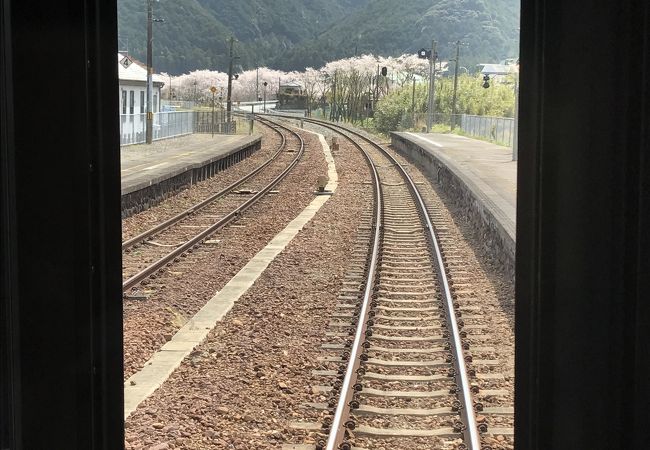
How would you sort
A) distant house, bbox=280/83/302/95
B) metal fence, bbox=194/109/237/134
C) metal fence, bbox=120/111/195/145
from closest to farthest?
1. metal fence, bbox=120/111/195/145
2. metal fence, bbox=194/109/237/134
3. distant house, bbox=280/83/302/95

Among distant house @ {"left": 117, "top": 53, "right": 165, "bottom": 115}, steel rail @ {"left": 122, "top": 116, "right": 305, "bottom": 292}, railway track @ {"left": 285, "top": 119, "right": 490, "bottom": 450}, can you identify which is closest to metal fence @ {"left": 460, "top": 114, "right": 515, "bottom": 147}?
steel rail @ {"left": 122, "top": 116, "right": 305, "bottom": 292}

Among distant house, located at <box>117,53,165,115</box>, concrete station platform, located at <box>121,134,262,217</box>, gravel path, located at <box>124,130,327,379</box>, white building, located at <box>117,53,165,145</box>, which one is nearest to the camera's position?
gravel path, located at <box>124,130,327,379</box>

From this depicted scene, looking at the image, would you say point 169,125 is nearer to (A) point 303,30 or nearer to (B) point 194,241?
(B) point 194,241

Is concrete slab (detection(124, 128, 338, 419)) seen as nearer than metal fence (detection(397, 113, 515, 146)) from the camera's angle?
Yes

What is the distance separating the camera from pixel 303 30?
17212 centimetres

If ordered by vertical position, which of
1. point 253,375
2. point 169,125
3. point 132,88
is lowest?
point 253,375

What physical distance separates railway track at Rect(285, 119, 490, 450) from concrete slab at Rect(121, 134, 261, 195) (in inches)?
243

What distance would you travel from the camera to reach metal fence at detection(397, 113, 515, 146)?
29995 mm

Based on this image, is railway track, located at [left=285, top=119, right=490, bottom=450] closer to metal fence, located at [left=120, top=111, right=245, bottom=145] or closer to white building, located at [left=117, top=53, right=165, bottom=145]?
metal fence, located at [left=120, top=111, right=245, bottom=145]

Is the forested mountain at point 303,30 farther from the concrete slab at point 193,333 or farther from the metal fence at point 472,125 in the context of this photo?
the concrete slab at point 193,333

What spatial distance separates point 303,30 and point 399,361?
171382mm

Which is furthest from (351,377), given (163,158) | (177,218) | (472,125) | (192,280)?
(472,125)

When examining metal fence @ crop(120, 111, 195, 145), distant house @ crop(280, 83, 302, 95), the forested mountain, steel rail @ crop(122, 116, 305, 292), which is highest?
the forested mountain
